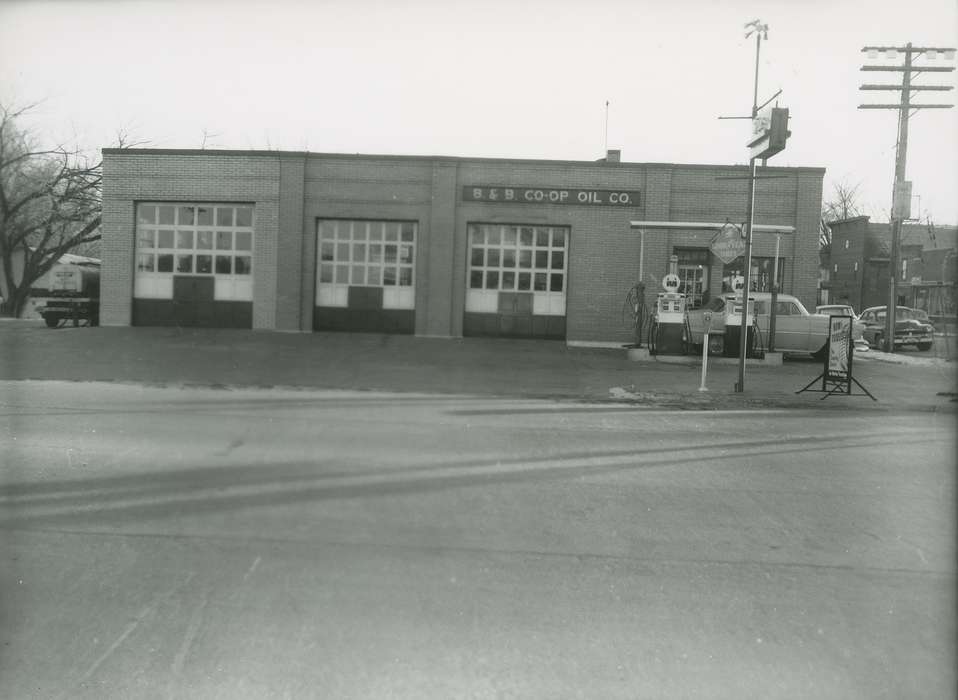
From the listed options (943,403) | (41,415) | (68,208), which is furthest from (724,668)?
(68,208)

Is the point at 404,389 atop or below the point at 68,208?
below

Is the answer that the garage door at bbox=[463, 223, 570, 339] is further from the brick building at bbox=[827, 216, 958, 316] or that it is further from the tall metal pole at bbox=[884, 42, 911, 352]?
the brick building at bbox=[827, 216, 958, 316]

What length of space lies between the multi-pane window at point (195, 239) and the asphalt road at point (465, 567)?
53.1 feet

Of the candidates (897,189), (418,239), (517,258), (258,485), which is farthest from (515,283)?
(258,485)

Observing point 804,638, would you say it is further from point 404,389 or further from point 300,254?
point 300,254

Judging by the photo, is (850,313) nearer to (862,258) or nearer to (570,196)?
(570,196)

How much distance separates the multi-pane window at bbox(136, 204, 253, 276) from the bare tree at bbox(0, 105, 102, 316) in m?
4.23

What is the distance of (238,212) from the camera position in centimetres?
2486

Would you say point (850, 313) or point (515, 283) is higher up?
point (515, 283)

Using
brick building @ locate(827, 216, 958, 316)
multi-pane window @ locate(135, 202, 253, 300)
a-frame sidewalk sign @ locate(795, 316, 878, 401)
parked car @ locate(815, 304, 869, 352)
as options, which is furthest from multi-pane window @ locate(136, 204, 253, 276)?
brick building @ locate(827, 216, 958, 316)

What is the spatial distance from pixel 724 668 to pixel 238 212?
23.2 meters

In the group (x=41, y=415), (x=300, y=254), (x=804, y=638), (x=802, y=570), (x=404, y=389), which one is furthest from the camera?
(x=300, y=254)

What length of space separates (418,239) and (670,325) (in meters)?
8.56

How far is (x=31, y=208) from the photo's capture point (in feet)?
39.0
